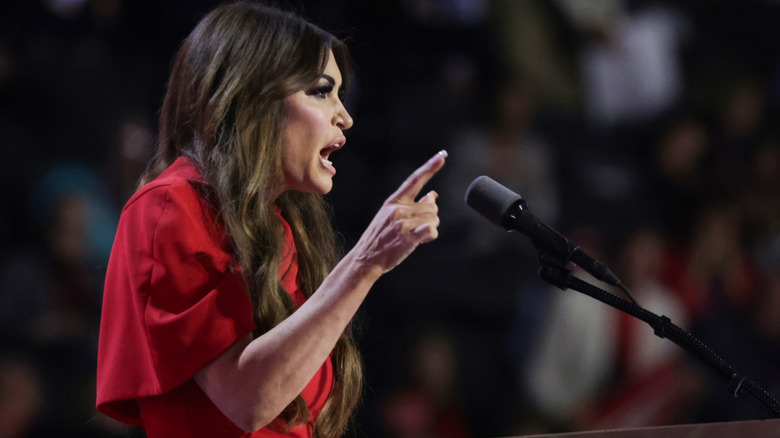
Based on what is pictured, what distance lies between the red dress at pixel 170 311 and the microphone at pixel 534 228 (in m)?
0.42

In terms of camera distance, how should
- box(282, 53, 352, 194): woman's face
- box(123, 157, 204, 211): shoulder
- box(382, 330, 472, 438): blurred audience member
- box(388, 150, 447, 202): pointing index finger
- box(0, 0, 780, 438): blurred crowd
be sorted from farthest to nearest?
box(382, 330, 472, 438): blurred audience member < box(0, 0, 780, 438): blurred crowd < box(282, 53, 352, 194): woman's face < box(123, 157, 204, 211): shoulder < box(388, 150, 447, 202): pointing index finger

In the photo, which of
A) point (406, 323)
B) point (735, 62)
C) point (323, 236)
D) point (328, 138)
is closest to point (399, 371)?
point (406, 323)

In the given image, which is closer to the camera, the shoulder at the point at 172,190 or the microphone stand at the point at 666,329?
the microphone stand at the point at 666,329

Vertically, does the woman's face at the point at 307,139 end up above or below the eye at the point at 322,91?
below

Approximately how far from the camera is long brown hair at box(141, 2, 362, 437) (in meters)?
→ 1.31

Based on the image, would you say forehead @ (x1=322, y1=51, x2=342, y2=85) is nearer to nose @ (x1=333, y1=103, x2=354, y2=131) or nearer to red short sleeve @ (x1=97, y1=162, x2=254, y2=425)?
nose @ (x1=333, y1=103, x2=354, y2=131)

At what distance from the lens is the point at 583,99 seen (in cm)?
373

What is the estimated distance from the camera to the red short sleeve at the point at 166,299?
1.18 meters

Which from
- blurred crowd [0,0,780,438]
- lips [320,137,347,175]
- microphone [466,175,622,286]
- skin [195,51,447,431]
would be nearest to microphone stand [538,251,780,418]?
microphone [466,175,622,286]

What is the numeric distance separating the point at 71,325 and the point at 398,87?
1613 millimetres

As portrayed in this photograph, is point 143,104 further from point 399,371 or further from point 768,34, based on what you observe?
point 768,34

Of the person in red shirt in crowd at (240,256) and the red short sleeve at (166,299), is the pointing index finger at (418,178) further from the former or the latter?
the red short sleeve at (166,299)

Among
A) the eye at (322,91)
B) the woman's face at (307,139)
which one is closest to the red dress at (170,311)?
the woman's face at (307,139)

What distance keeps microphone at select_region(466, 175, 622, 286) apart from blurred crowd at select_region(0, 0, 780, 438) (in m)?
1.83
